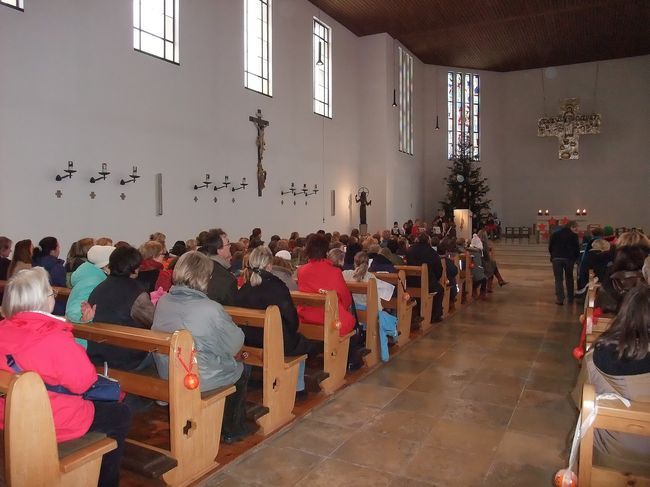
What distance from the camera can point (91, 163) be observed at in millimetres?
8219

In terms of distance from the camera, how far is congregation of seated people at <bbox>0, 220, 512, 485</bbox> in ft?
7.44

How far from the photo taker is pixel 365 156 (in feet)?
57.6

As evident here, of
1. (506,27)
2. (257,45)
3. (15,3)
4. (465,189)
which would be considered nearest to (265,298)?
(15,3)

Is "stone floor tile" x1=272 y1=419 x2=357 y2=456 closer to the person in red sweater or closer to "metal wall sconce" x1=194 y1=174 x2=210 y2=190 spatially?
the person in red sweater

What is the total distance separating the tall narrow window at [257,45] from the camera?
1195 cm

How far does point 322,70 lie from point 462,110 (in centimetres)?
918

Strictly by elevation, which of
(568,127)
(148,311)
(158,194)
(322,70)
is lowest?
(148,311)

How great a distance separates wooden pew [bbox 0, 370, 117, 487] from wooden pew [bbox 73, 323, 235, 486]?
2.05 ft

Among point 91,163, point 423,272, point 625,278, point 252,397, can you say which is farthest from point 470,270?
point 91,163

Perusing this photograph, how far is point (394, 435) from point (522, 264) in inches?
494

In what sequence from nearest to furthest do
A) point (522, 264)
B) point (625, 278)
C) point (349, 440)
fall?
point (349, 440) < point (625, 278) < point (522, 264)

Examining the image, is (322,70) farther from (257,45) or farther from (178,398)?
(178,398)

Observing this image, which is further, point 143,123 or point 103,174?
point 143,123

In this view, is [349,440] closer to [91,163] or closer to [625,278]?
[625,278]
